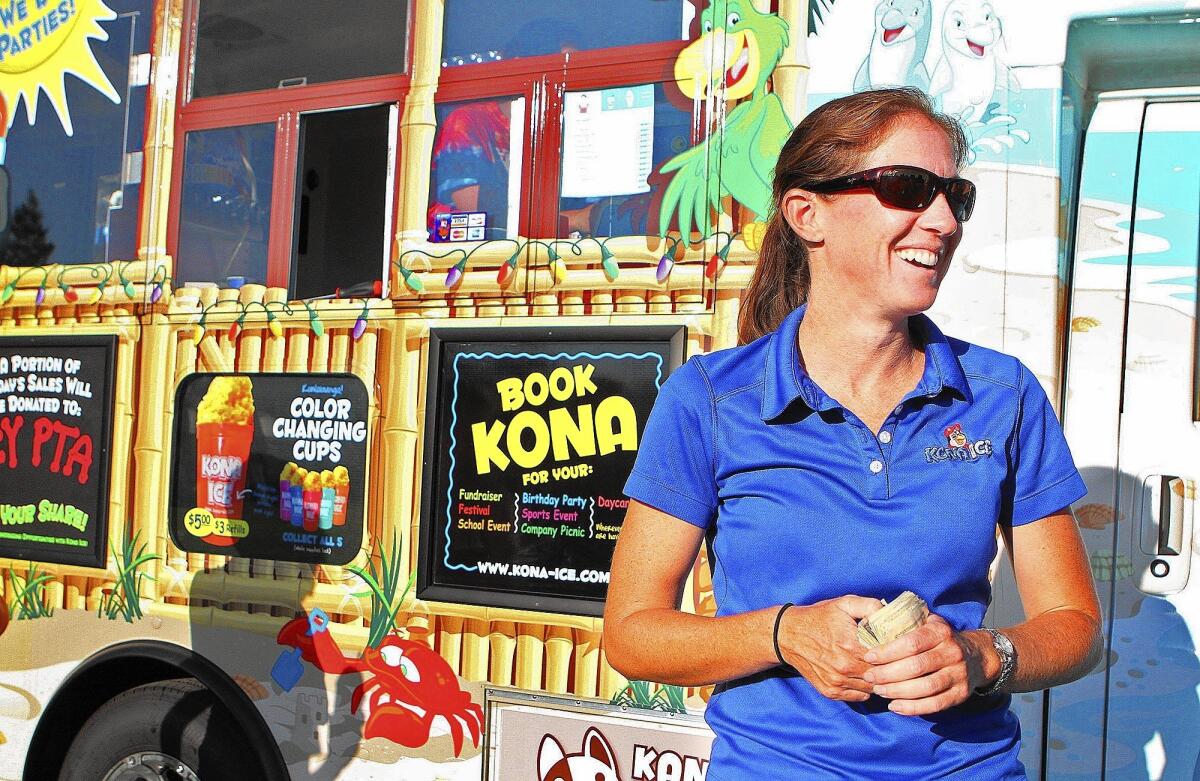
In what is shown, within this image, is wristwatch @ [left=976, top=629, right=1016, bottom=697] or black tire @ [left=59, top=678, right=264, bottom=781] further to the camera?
black tire @ [left=59, top=678, right=264, bottom=781]

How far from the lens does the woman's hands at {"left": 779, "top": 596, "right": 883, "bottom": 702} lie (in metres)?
1.40

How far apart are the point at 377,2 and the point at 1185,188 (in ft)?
6.82

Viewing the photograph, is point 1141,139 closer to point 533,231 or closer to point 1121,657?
point 1121,657

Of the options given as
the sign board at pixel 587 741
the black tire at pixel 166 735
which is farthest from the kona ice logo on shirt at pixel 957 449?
the black tire at pixel 166 735

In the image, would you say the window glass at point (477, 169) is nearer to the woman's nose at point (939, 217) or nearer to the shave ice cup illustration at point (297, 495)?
the shave ice cup illustration at point (297, 495)

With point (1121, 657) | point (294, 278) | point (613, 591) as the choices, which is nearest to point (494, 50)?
point (294, 278)

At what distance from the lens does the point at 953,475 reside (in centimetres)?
156

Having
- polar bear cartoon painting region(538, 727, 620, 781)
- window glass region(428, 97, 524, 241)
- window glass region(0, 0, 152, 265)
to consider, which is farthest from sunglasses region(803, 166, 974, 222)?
window glass region(0, 0, 152, 265)

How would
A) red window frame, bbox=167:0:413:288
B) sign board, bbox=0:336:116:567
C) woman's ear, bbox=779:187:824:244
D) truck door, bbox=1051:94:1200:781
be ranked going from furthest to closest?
1. sign board, bbox=0:336:116:567
2. red window frame, bbox=167:0:413:288
3. truck door, bbox=1051:94:1200:781
4. woman's ear, bbox=779:187:824:244

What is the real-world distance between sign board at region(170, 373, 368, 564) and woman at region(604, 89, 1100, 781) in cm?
162

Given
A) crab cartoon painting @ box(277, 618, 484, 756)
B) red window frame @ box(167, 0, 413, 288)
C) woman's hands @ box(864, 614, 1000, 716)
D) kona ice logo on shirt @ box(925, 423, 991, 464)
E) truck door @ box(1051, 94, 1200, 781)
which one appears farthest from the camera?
red window frame @ box(167, 0, 413, 288)

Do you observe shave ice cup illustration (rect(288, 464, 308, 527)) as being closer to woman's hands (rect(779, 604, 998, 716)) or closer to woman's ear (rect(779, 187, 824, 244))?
woman's ear (rect(779, 187, 824, 244))

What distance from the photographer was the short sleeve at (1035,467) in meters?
1.66

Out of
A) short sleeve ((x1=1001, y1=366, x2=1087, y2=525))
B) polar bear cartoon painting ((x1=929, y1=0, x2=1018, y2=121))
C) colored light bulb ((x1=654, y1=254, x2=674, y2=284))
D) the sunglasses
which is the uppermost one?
polar bear cartoon painting ((x1=929, y1=0, x2=1018, y2=121))
